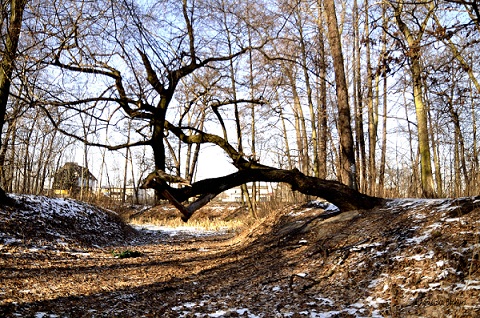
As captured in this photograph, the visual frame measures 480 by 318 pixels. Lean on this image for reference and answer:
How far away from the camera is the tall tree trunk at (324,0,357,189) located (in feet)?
23.2

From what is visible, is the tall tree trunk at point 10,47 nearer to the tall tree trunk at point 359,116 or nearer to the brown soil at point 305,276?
the brown soil at point 305,276

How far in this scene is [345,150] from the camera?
7.13 meters

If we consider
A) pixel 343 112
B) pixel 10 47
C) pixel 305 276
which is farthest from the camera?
pixel 343 112

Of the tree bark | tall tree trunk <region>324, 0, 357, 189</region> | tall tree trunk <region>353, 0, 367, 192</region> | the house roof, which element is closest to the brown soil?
the tree bark

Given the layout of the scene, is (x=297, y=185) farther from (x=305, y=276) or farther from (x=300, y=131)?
(x=300, y=131)

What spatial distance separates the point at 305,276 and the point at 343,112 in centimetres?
398

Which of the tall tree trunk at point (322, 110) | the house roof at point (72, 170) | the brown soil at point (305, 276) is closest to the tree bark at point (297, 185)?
the brown soil at point (305, 276)

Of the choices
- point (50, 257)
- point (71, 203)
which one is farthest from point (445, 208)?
point (71, 203)

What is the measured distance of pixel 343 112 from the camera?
725 cm

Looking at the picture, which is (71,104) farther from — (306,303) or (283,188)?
(283,188)

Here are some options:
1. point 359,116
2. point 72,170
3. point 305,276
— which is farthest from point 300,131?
point 72,170

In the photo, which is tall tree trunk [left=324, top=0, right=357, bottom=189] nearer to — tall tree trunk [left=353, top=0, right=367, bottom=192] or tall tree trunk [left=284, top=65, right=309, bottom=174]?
tall tree trunk [left=353, top=0, right=367, bottom=192]

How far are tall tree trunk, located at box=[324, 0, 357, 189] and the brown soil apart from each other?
1084 mm

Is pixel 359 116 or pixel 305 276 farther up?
pixel 359 116
